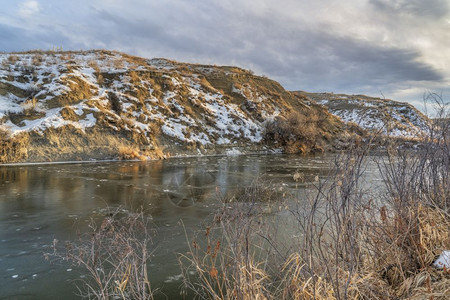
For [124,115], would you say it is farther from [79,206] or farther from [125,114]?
[79,206]

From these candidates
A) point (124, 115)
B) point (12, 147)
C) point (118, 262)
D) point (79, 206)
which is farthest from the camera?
point (124, 115)

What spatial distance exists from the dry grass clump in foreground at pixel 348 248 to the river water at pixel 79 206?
0.43 meters

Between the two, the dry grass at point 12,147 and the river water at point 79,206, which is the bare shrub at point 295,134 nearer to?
the river water at point 79,206

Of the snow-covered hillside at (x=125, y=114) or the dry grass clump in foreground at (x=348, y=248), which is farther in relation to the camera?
the snow-covered hillside at (x=125, y=114)

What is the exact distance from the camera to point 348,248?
3.38 m

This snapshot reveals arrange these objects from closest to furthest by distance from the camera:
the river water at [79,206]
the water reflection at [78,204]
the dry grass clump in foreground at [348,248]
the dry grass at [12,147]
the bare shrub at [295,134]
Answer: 1. the dry grass clump in foreground at [348,248]
2. the river water at [79,206]
3. the water reflection at [78,204]
4. the dry grass at [12,147]
5. the bare shrub at [295,134]

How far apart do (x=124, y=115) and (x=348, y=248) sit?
22.3m

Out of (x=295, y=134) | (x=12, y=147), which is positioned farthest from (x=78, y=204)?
(x=295, y=134)

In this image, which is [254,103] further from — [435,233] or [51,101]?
[435,233]

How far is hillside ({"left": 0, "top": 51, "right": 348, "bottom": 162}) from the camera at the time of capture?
18703mm

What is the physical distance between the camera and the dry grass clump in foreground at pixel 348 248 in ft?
9.07

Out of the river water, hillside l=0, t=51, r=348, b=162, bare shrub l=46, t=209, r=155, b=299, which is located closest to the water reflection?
the river water

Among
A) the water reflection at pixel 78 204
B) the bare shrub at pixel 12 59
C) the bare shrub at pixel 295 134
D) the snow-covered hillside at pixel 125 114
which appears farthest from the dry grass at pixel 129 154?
the bare shrub at pixel 12 59

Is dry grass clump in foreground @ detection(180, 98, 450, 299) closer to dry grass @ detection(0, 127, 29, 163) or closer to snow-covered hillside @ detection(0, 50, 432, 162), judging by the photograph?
snow-covered hillside @ detection(0, 50, 432, 162)
